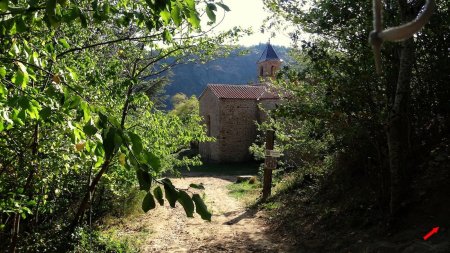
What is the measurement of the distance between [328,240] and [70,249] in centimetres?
478

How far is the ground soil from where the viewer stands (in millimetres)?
7875

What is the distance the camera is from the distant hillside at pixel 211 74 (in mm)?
102875

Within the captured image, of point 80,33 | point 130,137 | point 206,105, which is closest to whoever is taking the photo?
point 130,137

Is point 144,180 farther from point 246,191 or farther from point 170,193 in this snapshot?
point 246,191

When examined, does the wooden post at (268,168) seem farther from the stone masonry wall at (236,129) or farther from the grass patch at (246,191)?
the stone masonry wall at (236,129)

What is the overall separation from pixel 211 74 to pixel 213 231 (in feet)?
344

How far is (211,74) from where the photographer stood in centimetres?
11225

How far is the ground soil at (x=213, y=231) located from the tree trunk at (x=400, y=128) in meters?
2.30

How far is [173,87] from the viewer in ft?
335

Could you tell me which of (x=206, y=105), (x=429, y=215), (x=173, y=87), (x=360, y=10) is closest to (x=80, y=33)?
(x=360, y=10)

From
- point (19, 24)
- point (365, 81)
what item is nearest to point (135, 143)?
point (19, 24)

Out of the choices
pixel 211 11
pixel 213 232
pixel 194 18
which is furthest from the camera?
pixel 213 232

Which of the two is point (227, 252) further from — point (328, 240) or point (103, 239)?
point (103, 239)

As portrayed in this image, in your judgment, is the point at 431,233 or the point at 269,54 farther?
the point at 269,54
